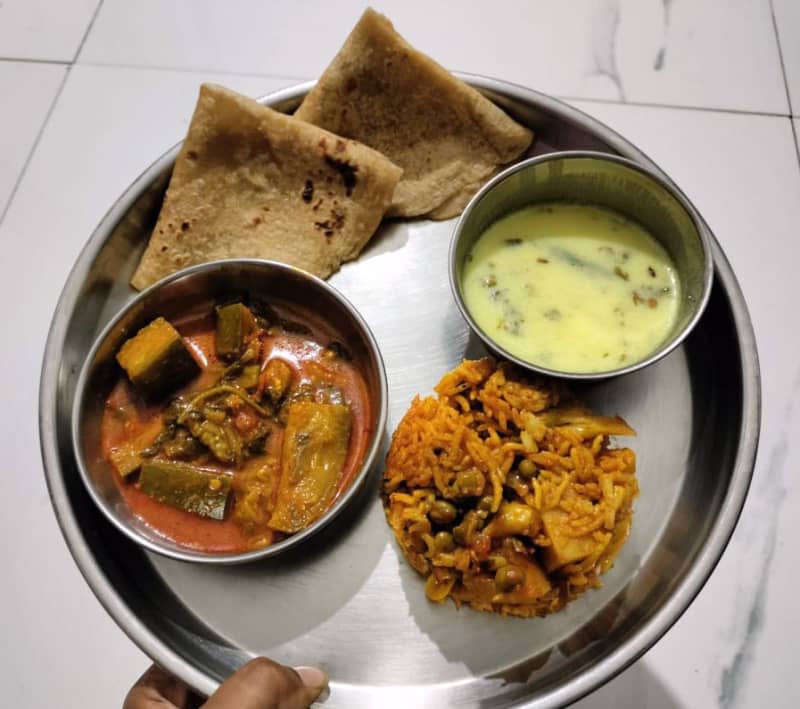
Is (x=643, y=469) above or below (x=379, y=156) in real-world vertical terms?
below

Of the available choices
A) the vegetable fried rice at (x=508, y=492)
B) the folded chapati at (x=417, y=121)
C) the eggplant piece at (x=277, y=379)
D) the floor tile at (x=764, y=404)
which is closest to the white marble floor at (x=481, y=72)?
the floor tile at (x=764, y=404)

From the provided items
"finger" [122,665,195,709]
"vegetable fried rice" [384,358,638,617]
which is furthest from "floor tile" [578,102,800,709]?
"finger" [122,665,195,709]

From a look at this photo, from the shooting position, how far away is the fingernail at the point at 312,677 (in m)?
1.74

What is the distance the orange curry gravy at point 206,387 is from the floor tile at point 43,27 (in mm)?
1862

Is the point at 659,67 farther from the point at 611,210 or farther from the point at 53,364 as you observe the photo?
the point at 53,364

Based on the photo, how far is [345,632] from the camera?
196 centimetres

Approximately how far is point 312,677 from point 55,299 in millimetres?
1699

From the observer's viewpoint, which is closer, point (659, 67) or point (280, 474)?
point (280, 474)

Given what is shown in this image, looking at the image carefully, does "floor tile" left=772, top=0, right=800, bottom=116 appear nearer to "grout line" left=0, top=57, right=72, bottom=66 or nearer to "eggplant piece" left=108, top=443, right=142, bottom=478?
"eggplant piece" left=108, top=443, right=142, bottom=478

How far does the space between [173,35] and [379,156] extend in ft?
5.01

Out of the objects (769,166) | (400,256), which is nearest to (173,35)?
(400,256)

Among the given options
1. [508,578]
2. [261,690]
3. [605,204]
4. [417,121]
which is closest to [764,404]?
[605,204]

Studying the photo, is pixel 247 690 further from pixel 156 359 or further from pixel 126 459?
pixel 156 359

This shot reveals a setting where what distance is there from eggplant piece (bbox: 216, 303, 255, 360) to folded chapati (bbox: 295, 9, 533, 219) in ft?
2.20
